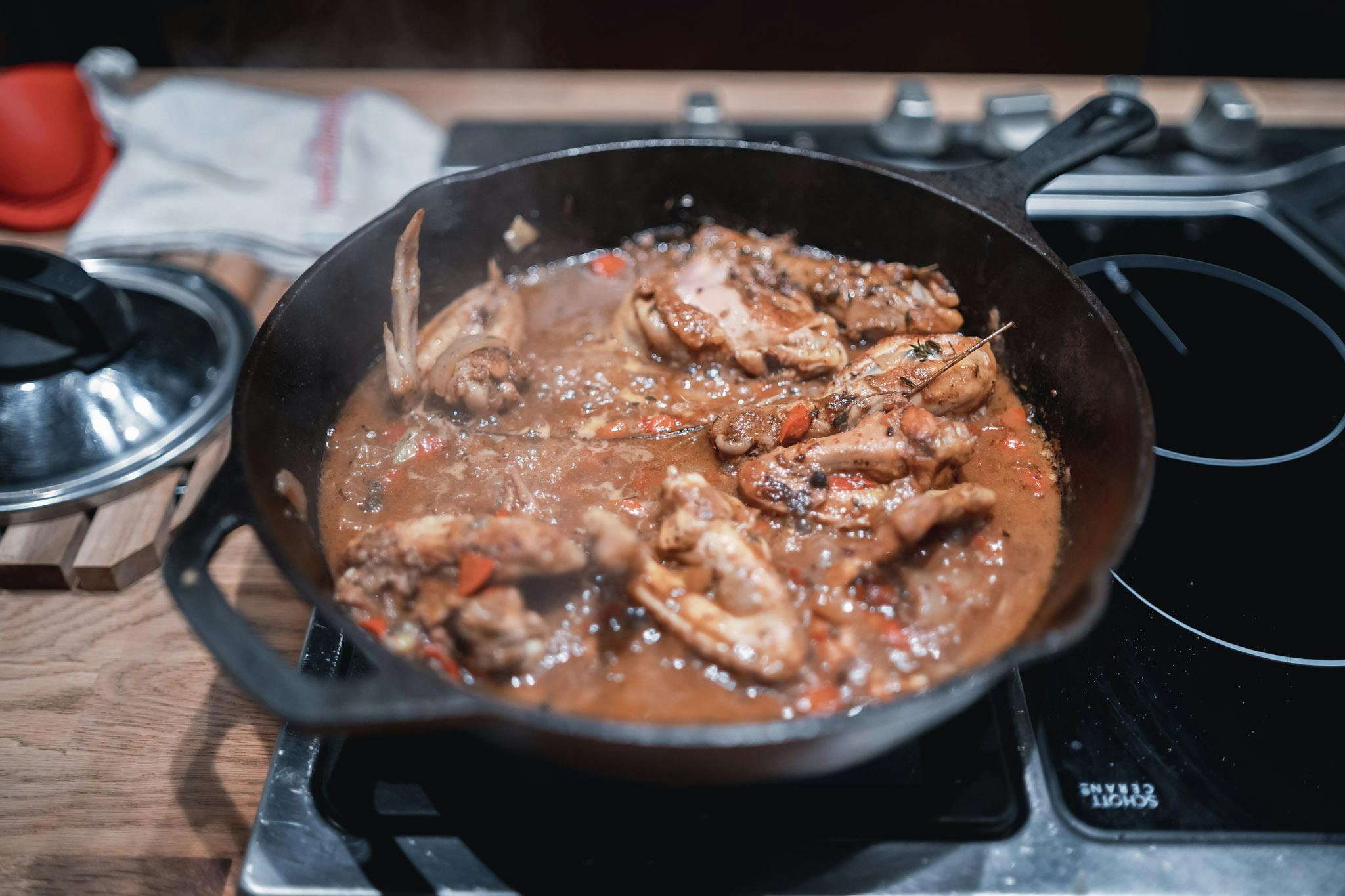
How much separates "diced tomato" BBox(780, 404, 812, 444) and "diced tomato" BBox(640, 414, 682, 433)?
27 cm

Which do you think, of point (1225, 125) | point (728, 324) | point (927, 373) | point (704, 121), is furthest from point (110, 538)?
point (1225, 125)

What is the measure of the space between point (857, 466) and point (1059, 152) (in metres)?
1.04

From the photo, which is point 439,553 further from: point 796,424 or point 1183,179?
point 1183,179

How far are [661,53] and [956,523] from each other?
3631mm

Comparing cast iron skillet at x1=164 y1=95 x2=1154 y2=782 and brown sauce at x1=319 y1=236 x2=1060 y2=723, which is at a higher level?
cast iron skillet at x1=164 y1=95 x2=1154 y2=782

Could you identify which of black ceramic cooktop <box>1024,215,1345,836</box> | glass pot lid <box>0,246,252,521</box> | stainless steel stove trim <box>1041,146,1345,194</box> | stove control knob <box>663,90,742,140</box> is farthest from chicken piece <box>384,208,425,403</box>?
stainless steel stove trim <box>1041,146,1345,194</box>

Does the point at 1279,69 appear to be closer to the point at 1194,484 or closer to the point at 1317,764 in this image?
the point at 1194,484

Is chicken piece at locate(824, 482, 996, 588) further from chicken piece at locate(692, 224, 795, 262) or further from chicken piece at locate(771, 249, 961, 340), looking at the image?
chicken piece at locate(692, 224, 795, 262)

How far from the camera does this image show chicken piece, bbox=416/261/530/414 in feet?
6.91

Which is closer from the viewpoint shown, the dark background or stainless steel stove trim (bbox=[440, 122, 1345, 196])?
stainless steel stove trim (bbox=[440, 122, 1345, 196])

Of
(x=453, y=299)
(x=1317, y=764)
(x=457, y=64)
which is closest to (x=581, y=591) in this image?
(x=453, y=299)

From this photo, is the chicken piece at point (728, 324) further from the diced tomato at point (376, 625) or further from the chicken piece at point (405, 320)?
the diced tomato at point (376, 625)

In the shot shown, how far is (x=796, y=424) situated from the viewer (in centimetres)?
204

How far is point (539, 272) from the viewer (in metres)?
2.64
